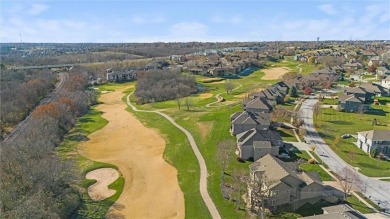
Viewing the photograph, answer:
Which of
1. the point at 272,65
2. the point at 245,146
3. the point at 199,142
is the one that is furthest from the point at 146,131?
the point at 272,65

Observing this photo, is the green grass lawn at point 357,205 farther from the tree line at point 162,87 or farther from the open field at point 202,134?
the tree line at point 162,87

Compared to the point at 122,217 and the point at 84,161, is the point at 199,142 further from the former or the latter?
the point at 122,217

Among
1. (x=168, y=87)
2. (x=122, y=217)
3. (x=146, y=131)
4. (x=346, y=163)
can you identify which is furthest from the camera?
(x=168, y=87)

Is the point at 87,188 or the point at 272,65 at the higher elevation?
the point at 272,65

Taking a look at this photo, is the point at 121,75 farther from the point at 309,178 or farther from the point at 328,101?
the point at 309,178

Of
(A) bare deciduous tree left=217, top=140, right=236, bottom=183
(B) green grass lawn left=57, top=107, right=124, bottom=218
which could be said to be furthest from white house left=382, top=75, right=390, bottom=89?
(B) green grass lawn left=57, top=107, right=124, bottom=218

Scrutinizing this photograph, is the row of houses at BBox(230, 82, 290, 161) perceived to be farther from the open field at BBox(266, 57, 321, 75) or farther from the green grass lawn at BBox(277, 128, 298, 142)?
the open field at BBox(266, 57, 321, 75)
